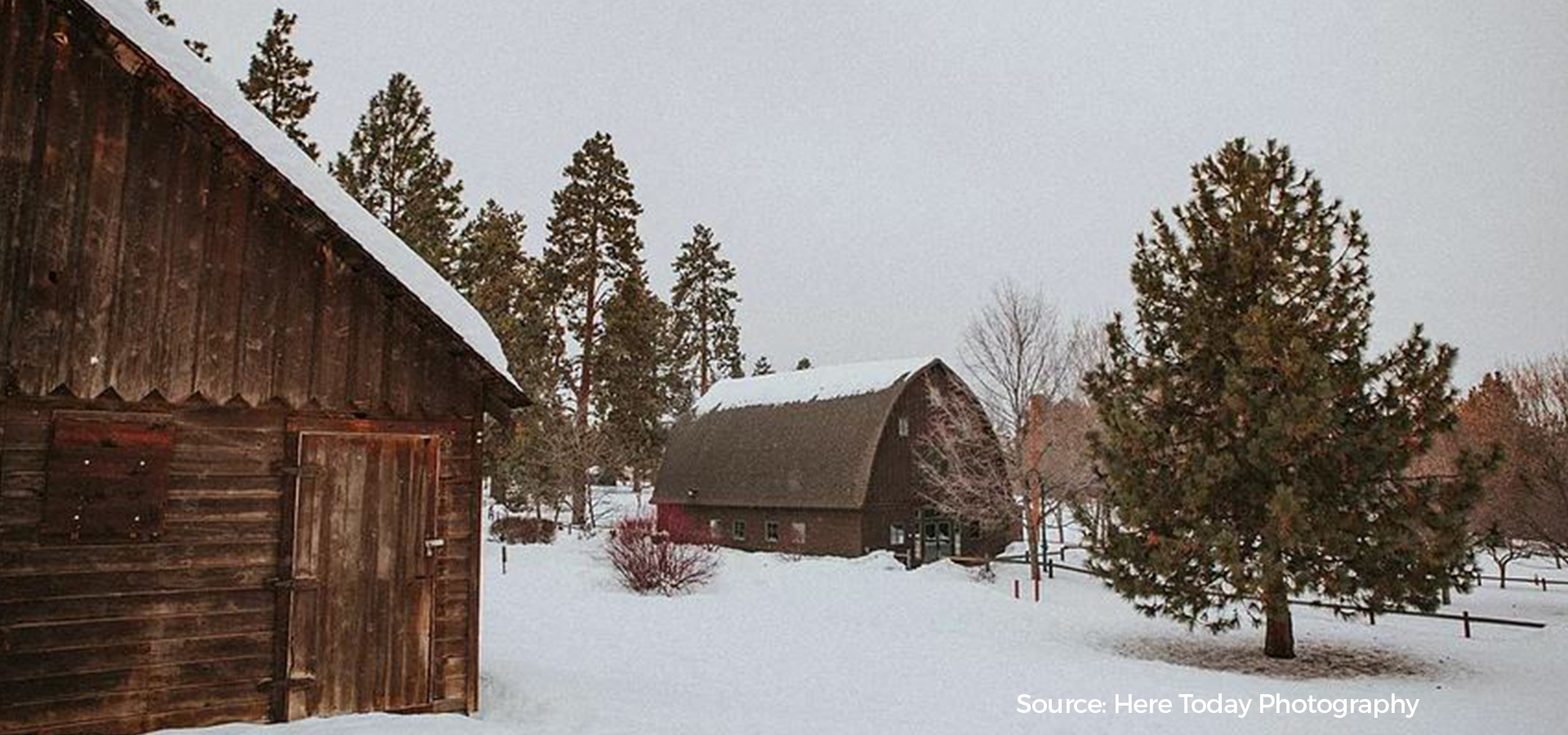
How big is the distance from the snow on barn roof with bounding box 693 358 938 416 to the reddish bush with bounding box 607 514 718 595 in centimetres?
1115

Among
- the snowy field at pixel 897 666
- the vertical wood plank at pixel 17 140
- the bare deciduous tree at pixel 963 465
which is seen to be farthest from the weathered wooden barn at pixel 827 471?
the vertical wood plank at pixel 17 140

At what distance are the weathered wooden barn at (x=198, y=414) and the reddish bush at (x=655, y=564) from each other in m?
12.8

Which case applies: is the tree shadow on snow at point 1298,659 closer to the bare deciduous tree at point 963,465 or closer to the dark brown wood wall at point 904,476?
the bare deciduous tree at point 963,465

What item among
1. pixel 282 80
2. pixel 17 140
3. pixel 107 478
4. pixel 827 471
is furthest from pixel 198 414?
pixel 827 471

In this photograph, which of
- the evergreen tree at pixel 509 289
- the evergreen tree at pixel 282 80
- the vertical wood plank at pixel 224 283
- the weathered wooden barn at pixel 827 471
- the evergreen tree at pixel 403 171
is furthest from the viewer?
the evergreen tree at pixel 509 289

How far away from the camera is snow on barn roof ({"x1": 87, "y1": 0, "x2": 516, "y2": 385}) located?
7766 mm

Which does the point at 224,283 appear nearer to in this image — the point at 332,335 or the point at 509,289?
the point at 332,335

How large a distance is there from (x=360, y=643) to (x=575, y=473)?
3073cm

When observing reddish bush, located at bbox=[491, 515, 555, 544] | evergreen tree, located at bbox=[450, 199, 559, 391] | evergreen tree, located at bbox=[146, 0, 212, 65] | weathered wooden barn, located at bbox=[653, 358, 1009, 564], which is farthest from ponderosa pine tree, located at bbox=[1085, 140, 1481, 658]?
reddish bush, located at bbox=[491, 515, 555, 544]

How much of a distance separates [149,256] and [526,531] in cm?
Answer: 2879

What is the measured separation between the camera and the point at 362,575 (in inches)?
347

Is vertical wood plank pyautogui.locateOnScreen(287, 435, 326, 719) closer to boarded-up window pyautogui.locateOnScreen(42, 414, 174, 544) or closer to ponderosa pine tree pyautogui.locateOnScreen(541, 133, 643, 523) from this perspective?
boarded-up window pyautogui.locateOnScreen(42, 414, 174, 544)

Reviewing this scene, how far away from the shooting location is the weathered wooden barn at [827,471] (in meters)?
30.2

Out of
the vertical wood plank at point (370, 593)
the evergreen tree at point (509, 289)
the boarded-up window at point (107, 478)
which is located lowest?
the vertical wood plank at point (370, 593)
